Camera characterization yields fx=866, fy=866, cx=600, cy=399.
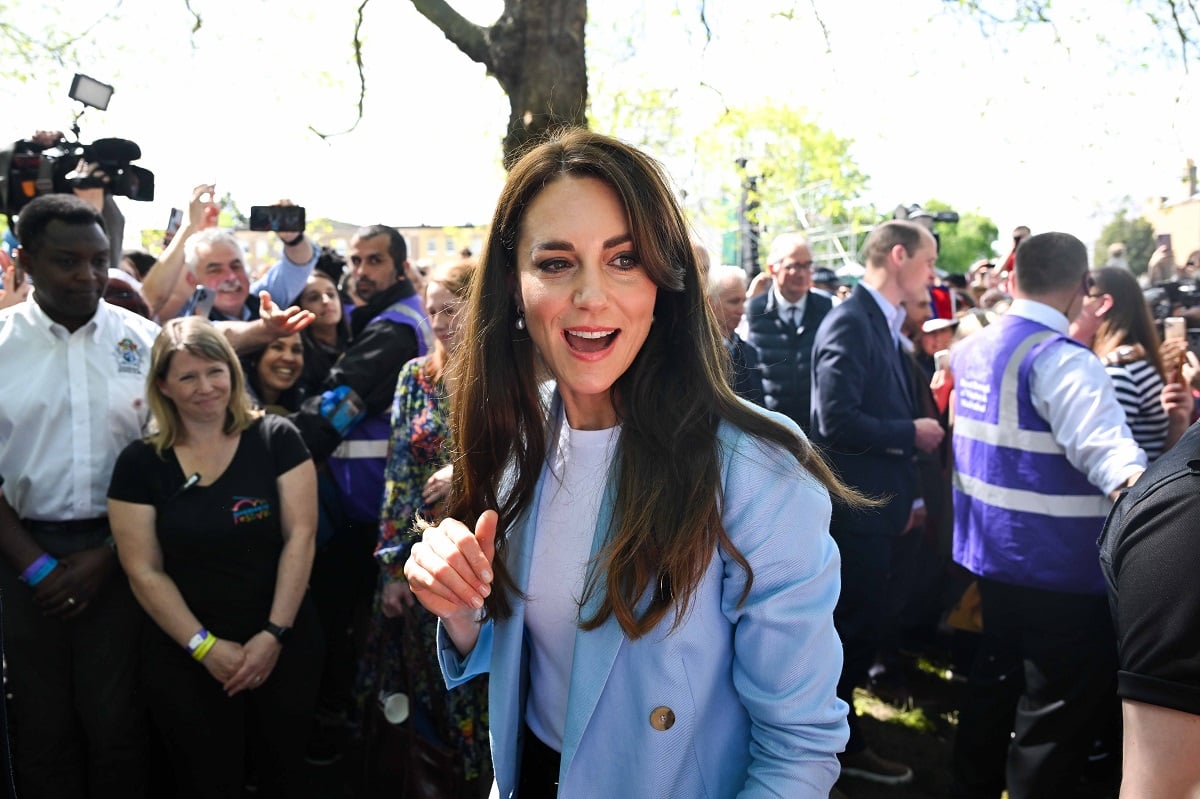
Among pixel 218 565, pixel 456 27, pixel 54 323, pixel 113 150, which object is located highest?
→ pixel 456 27

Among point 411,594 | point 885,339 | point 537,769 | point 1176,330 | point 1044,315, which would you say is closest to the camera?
point 537,769

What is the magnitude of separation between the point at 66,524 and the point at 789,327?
402 cm

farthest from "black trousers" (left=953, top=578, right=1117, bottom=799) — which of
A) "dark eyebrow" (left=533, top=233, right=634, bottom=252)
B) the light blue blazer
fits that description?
"dark eyebrow" (left=533, top=233, right=634, bottom=252)

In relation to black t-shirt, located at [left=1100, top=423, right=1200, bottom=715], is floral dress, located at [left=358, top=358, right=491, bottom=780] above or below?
below

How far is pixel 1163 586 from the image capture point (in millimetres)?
1240

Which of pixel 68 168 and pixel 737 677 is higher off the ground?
pixel 68 168

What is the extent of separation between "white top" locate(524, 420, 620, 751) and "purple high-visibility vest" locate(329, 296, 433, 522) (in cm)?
236

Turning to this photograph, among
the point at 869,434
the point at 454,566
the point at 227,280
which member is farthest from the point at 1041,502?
the point at 227,280

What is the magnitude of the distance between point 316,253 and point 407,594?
3209 mm

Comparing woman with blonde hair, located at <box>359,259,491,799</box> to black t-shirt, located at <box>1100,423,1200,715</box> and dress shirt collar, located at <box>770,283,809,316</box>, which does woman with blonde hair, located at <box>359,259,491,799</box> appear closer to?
black t-shirt, located at <box>1100,423,1200,715</box>

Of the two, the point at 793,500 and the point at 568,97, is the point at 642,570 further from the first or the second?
the point at 568,97

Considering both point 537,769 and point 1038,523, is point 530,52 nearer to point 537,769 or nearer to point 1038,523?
point 1038,523

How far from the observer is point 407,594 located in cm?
316

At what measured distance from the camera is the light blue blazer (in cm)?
145
